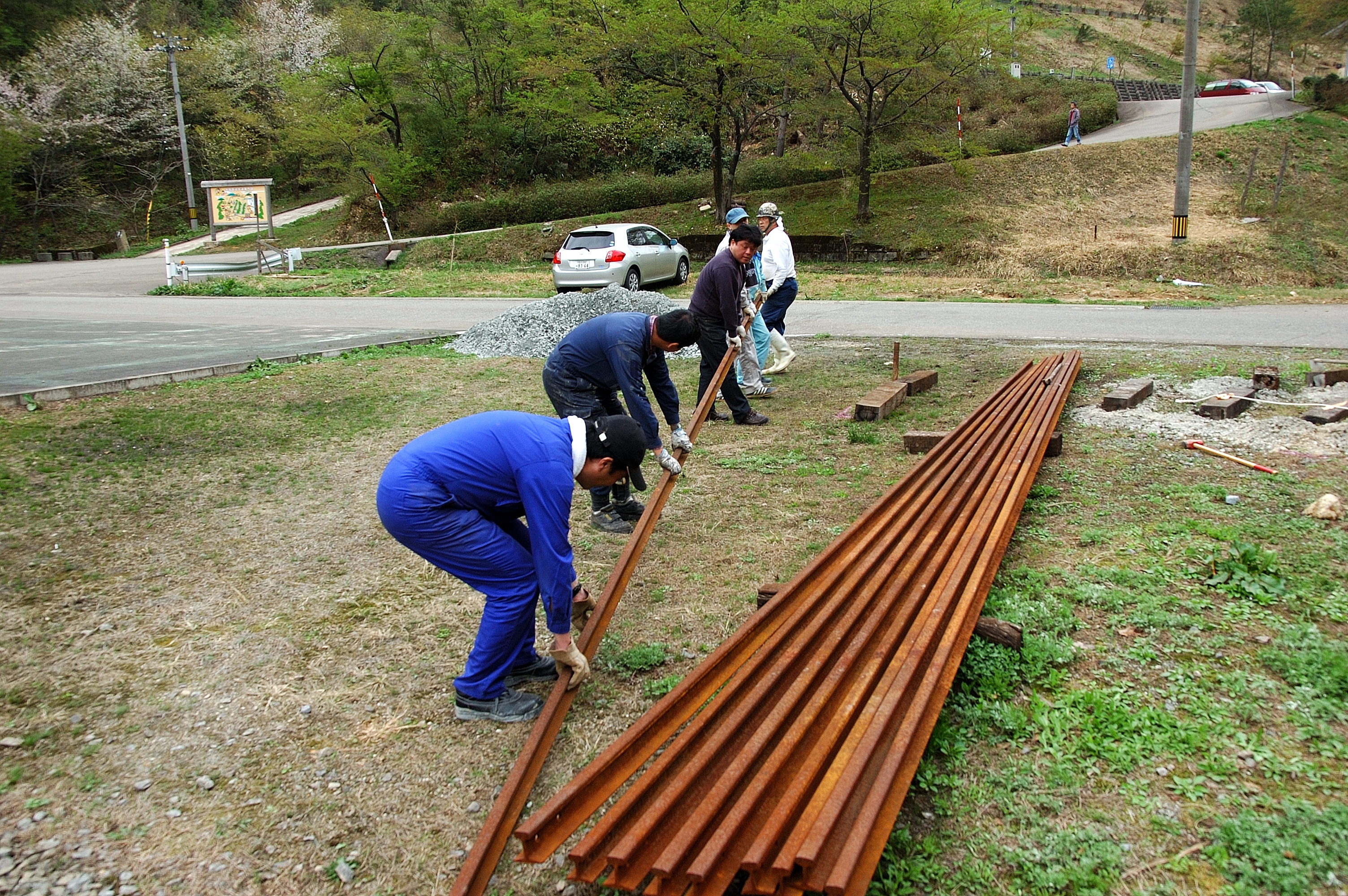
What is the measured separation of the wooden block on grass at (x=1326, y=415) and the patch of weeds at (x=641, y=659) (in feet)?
17.1

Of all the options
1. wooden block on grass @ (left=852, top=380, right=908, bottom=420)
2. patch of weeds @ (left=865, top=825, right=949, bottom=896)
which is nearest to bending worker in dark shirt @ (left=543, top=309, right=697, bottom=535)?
wooden block on grass @ (left=852, top=380, right=908, bottom=420)

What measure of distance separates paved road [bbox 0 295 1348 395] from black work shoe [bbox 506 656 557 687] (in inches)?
286

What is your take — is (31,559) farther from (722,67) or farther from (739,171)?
(739,171)

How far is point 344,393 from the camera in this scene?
908 cm

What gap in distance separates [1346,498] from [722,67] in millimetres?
17313

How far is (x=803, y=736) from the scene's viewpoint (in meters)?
2.85

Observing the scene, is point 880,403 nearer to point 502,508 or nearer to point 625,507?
point 625,507

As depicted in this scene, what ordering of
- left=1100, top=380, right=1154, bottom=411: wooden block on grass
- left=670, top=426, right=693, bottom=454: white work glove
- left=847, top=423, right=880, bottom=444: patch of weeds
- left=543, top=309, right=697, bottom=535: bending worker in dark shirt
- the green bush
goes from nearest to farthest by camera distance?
left=543, top=309, right=697, bottom=535: bending worker in dark shirt → left=670, top=426, right=693, bottom=454: white work glove → left=847, top=423, right=880, bottom=444: patch of weeds → left=1100, top=380, right=1154, bottom=411: wooden block on grass → the green bush

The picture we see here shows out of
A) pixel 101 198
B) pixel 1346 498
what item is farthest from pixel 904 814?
pixel 101 198

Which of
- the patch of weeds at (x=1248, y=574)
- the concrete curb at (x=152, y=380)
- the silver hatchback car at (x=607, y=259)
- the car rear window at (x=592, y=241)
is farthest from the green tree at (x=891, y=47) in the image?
the patch of weeds at (x=1248, y=574)

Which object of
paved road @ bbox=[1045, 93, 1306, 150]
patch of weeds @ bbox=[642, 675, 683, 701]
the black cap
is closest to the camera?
the black cap

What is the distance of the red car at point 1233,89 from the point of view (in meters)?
36.1

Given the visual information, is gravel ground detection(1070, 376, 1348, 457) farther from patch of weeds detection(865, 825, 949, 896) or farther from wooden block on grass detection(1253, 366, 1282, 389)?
patch of weeds detection(865, 825, 949, 896)

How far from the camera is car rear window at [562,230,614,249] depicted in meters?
16.0
